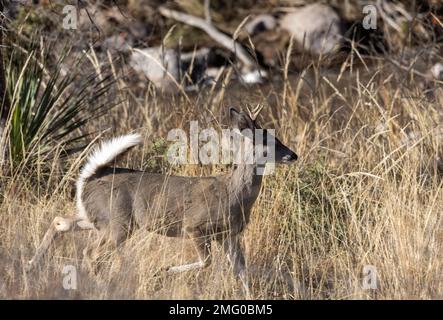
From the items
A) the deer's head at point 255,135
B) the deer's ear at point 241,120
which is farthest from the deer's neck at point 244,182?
the deer's ear at point 241,120

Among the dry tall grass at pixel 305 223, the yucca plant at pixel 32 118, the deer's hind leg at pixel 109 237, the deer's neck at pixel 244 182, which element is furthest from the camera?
the yucca plant at pixel 32 118

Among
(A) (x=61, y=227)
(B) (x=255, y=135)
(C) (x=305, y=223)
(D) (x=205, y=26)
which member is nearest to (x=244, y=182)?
(B) (x=255, y=135)

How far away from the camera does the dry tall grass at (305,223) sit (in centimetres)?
623

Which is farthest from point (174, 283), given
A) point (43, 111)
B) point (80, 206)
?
point (43, 111)

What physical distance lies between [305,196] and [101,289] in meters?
2.57

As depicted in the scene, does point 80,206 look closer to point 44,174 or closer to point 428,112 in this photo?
point 44,174

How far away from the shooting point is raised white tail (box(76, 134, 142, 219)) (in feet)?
21.7

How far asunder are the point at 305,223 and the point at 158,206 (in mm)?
1433

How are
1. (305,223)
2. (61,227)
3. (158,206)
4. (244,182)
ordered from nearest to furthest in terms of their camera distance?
(158,206) < (61,227) < (244,182) < (305,223)

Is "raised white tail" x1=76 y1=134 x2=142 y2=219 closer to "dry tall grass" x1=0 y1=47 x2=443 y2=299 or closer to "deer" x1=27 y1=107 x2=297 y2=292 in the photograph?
"deer" x1=27 y1=107 x2=297 y2=292

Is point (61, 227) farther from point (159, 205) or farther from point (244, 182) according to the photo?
point (244, 182)

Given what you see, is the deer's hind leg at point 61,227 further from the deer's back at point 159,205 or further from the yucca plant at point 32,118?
the yucca plant at point 32,118

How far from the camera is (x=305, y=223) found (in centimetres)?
755

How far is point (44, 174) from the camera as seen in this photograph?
26.0ft
